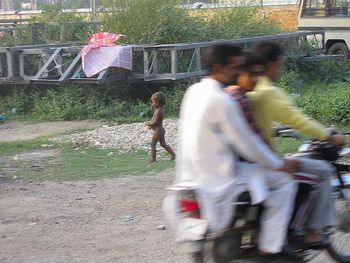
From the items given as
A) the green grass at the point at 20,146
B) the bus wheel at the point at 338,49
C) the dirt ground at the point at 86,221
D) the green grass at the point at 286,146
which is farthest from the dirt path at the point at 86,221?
the bus wheel at the point at 338,49

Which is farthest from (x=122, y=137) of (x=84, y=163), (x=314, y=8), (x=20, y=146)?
(x=314, y=8)

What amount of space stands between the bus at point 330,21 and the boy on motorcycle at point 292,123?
16.2 metres

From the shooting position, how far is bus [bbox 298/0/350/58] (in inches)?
799

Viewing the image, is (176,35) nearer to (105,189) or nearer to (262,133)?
(105,189)

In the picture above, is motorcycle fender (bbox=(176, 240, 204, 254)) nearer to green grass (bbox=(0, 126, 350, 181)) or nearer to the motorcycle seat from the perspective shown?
the motorcycle seat

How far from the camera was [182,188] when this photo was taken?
13.9 feet

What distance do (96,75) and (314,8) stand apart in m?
9.13

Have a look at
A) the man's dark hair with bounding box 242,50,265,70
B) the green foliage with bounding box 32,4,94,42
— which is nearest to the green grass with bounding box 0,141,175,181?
the man's dark hair with bounding box 242,50,265,70

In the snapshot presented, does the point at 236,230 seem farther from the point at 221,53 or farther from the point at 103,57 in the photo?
the point at 103,57

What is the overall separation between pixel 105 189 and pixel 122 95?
23.2 ft

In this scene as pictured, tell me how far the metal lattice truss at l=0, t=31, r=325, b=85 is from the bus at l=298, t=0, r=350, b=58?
15.9 ft

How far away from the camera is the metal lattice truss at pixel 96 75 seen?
46.3ft

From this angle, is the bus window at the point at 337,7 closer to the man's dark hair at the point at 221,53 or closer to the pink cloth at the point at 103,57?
→ the pink cloth at the point at 103,57

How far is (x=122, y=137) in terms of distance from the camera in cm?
1166
